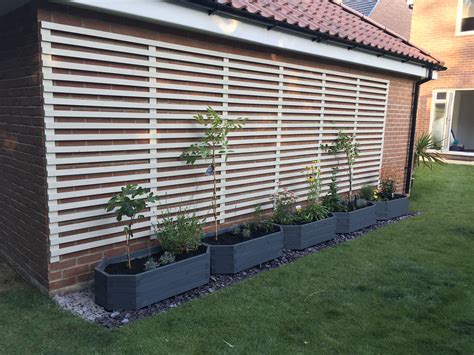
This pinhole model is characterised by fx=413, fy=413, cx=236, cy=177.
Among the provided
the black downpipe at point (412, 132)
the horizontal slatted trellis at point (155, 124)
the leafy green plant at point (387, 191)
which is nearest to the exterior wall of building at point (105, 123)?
the horizontal slatted trellis at point (155, 124)

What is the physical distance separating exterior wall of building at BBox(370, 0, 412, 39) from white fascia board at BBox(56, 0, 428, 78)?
67.2 feet

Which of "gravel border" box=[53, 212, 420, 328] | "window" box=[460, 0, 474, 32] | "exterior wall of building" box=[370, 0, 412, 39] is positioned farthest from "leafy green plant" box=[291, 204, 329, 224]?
"exterior wall of building" box=[370, 0, 412, 39]

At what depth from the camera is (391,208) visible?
7.66 m

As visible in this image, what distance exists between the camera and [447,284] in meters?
4.65

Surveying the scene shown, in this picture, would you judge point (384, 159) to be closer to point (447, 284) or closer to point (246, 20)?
point (447, 284)

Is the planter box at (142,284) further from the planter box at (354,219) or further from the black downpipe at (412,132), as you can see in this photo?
the black downpipe at (412,132)

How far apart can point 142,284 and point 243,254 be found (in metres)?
1.39

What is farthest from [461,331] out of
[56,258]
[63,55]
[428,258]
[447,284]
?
[63,55]

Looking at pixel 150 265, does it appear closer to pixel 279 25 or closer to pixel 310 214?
pixel 310 214

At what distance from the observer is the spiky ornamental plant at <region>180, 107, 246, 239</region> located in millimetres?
4762

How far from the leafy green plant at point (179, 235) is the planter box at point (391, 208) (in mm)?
4155

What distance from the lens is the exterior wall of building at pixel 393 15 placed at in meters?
25.8

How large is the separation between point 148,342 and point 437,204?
758 cm

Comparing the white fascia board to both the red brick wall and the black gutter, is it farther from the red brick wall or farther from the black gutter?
the red brick wall
